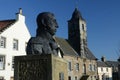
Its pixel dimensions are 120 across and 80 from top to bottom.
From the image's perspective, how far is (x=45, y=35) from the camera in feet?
32.2

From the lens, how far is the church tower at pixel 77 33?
5703 centimetres

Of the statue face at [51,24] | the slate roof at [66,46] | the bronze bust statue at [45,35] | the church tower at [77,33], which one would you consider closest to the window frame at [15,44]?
the slate roof at [66,46]

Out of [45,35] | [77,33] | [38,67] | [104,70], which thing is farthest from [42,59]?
[104,70]

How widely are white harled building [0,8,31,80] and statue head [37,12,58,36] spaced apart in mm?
23451

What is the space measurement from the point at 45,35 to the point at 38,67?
1.30 metres

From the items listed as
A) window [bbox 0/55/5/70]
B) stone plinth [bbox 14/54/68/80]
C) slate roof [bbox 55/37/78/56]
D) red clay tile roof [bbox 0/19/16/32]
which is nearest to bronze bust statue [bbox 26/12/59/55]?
stone plinth [bbox 14/54/68/80]

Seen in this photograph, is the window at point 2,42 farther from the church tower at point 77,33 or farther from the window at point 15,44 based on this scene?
the church tower at point 77,33

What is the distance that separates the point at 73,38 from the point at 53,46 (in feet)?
159

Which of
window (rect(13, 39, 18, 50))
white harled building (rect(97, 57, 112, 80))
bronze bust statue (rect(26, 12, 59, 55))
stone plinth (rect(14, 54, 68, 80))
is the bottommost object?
white harled building (rect(97, 57, 112, 80))

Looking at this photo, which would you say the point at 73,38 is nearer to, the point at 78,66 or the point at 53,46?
the point at 78,66

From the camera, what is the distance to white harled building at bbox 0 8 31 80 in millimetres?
32938

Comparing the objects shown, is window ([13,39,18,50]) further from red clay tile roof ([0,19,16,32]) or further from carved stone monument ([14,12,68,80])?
carved stone monument ([14,12,68,80])

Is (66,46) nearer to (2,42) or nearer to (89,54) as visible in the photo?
(89,54)

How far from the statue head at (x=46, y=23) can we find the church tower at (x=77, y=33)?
46390 mm
